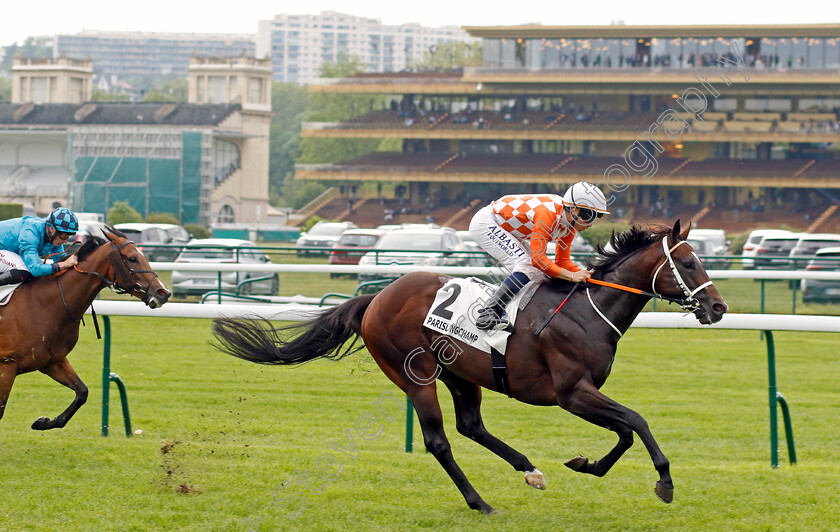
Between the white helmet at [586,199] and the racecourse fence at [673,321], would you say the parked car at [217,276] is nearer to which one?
the racecourse fence at [673,321]

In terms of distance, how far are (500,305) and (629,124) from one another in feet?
135

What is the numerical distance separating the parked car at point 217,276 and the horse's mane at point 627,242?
787cm

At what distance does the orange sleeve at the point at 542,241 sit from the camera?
4477mm

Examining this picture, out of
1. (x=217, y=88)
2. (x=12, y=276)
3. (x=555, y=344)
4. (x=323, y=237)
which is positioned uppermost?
(x=217, y=88)

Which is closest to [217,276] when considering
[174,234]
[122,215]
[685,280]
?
[174,234]

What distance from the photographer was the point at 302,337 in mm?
5012

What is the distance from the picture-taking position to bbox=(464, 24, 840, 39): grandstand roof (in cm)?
4288

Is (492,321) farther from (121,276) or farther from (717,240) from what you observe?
(717,240)

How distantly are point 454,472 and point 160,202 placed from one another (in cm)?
4244

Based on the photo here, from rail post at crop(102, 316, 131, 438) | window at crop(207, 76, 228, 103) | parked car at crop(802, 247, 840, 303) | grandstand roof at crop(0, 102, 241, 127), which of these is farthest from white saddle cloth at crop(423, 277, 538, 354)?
window at crop(207, 76, 228, 103)

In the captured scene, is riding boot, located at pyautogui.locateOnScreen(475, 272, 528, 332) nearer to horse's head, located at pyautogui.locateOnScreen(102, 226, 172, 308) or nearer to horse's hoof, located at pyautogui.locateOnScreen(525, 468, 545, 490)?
horse's hoof, located at pyautogui.locateOnScreen(525, 468, 545, 490)

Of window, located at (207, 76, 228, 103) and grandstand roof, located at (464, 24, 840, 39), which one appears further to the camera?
window, located at (207, 76, 228, 103)

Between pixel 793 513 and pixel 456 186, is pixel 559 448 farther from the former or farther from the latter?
pixel 456 186

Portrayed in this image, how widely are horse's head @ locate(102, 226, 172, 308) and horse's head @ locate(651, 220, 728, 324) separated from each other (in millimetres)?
2530
